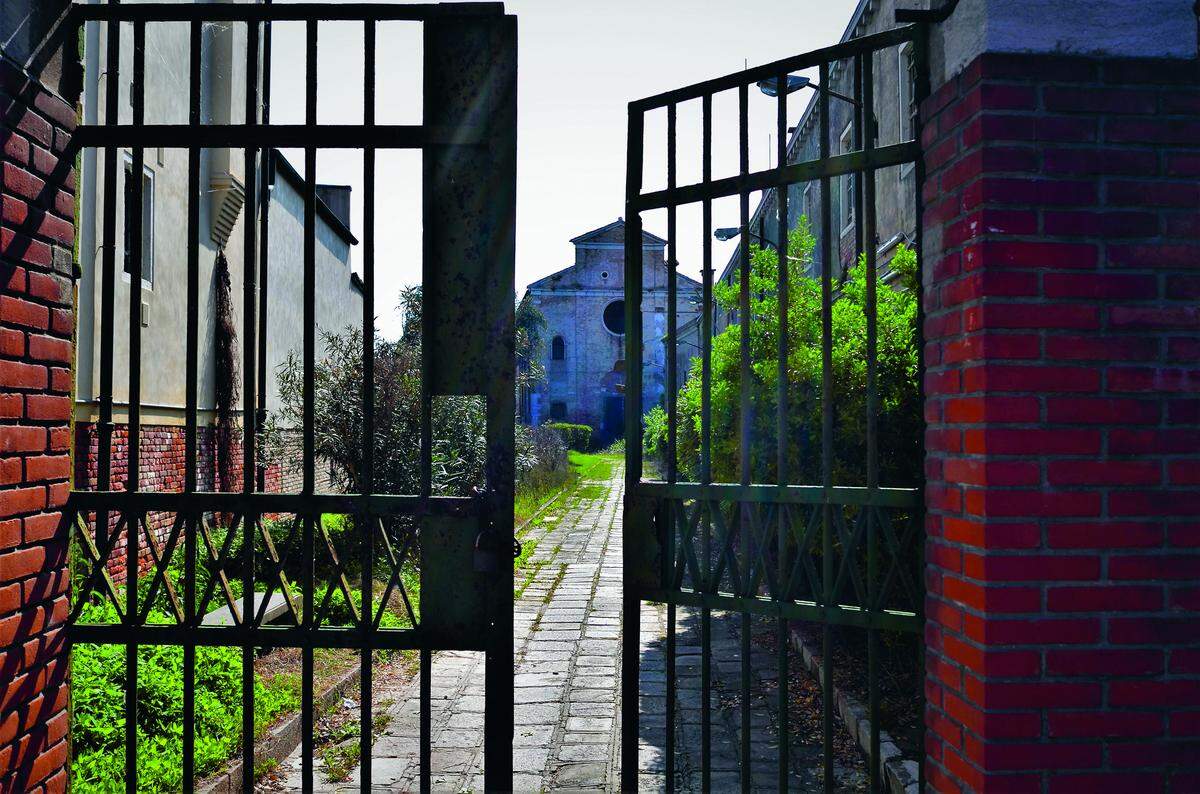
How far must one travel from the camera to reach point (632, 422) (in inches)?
136

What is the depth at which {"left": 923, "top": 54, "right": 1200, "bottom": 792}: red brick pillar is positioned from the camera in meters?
2.47

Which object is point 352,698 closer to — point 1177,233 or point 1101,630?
point 1101,630

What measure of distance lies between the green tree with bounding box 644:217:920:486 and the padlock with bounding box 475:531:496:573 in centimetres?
296

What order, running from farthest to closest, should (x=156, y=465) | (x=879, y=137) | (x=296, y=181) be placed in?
(x=296, y=181) < (x=879, y=137) < (x=156, y=465)

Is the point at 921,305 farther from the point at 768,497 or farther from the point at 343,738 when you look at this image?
the point at 343,738

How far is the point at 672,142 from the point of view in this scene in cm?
328

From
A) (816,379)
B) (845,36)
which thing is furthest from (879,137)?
(816,379)

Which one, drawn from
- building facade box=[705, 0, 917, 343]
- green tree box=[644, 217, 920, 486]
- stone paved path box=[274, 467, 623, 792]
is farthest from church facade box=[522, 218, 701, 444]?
green tree box=[644, 217, 920, 486]

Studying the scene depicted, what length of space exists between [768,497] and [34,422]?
7.87 feet

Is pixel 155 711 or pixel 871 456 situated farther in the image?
pixel 155 711

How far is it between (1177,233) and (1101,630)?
1.12 meters

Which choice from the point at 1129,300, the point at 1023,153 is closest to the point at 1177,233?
the point at 1129,300

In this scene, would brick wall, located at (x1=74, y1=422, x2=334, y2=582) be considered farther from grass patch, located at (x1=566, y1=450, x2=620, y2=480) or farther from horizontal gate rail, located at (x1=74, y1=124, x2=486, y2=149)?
grass patch, located at (x1=566, y1=450, x2=620, y2=480)

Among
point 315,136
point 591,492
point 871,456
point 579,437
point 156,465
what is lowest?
point 591,492
